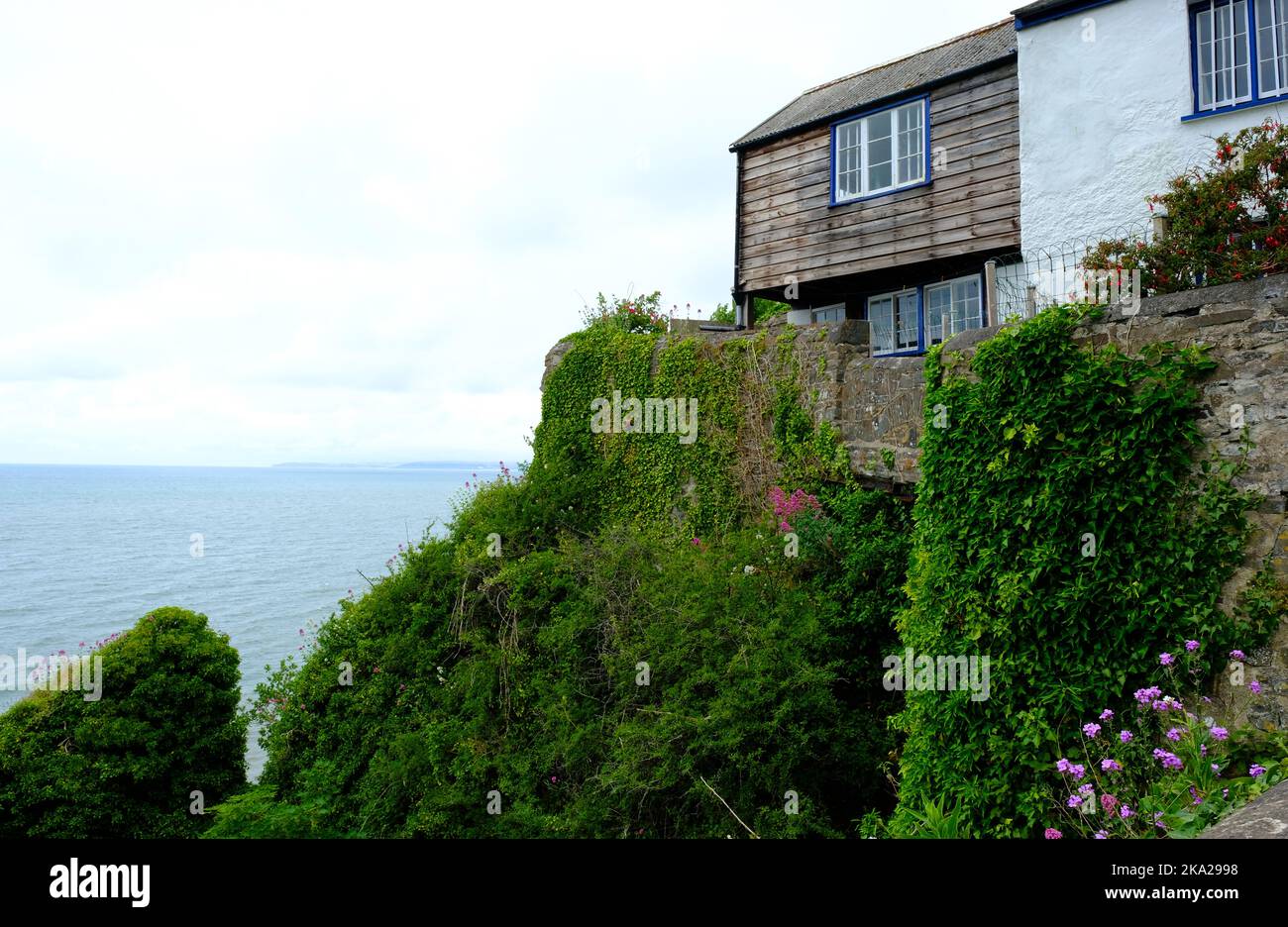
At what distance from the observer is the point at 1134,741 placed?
18.3 feet

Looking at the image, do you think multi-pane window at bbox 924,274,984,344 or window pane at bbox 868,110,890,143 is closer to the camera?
multi-pane window at bbox 924,274,984,344

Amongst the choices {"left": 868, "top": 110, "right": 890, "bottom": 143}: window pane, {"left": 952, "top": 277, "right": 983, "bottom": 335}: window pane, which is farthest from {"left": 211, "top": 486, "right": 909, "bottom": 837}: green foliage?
{"left": 868, "top": 110, "right": 890, "bottom": 143}: window pane

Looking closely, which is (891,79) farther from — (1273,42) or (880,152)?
(1273,42)

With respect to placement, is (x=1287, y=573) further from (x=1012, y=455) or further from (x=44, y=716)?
(x=44, y=716)

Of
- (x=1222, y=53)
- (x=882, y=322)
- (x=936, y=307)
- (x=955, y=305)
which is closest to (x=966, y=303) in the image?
(x=955, y=305)

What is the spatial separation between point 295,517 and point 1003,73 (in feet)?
313

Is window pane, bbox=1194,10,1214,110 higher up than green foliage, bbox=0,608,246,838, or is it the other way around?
window pane, bbox=1194,10,1214,110

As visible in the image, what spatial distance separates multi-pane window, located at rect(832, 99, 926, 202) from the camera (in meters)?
14.4

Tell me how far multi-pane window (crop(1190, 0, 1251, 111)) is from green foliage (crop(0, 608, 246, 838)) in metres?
17.2

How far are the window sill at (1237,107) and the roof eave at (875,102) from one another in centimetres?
231

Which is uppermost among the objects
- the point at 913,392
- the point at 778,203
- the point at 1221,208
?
the point at 778,203

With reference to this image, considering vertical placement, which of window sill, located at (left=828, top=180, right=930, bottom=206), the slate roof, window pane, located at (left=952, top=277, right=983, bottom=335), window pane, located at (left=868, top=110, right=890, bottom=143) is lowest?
window pane, located at (left=952, top=277, right=983, bottom=335)

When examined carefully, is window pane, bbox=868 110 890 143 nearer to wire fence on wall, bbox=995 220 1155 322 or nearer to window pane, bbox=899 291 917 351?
window pane, bbox=899 291 917 351
